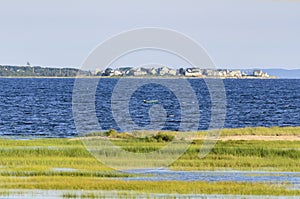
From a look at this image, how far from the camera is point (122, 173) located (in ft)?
123

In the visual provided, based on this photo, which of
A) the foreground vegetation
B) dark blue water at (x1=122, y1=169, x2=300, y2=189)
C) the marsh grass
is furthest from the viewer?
dark blue water at (x1=122, y1=169, x2=300, y2=189)

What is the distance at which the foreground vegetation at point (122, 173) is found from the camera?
108ft

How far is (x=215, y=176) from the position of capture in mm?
36781


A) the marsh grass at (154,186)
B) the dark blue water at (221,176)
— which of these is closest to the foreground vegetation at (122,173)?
the marsh grass at (154,186)

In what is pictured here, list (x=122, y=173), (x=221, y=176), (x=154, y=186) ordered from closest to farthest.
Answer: (x=154, y=186) → (x=221, y=176) → (x=122, y=173)

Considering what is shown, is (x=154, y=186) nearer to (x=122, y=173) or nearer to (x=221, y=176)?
(x=122, y=173)

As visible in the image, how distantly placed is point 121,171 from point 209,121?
57247mm

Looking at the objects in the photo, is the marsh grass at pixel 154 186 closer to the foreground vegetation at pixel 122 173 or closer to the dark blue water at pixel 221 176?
the foreground vegetation at pixel 122 173

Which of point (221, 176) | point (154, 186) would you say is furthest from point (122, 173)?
point (154, 186)

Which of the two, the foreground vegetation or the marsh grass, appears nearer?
the marsh grass

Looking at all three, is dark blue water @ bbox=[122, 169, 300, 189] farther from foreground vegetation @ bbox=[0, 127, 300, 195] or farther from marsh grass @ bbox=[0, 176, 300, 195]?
marsh grass @ bbox=[0, 176, 300, 195]

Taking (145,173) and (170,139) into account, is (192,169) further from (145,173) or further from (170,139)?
(170,139)

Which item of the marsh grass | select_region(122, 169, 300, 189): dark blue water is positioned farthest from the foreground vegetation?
select_region(122, 169, 300, 189): dark blue water

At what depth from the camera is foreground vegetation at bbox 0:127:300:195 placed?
108 feet
